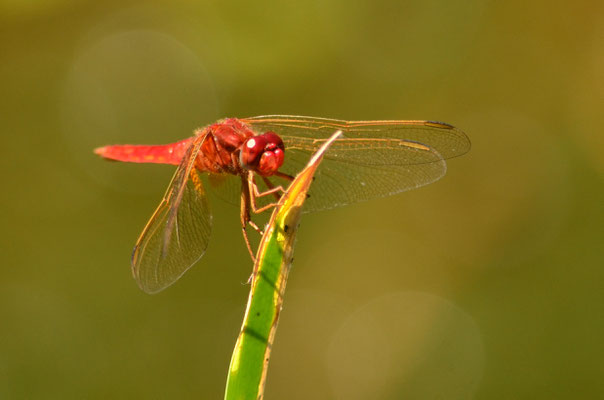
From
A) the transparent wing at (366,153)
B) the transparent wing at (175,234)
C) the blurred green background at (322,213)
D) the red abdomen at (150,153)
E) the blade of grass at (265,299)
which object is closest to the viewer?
the blade of grass at (265,299)

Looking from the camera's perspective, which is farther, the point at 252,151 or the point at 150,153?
the point at 150,153

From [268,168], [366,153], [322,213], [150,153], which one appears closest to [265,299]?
[268,168]

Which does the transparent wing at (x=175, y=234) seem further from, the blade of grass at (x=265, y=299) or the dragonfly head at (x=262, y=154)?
the blade of grass at (x=265, y=299)

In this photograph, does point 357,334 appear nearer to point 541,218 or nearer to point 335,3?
point 541,218

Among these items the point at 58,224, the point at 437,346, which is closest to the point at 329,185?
the point at 437,346

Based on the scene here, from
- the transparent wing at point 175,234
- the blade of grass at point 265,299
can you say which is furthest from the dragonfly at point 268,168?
the blade of grass at point 265,299

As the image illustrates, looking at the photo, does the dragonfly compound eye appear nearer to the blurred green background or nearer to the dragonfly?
the dragonfly

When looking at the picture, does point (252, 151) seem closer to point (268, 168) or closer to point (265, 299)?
point (268, 168)
